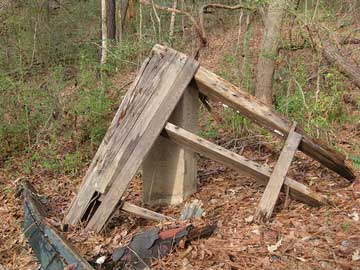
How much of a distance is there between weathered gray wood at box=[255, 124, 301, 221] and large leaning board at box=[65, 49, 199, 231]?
1.04m

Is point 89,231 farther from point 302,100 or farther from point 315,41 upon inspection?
point 315,41

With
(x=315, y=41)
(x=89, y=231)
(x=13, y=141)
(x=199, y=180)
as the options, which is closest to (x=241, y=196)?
(x=199, y=180)

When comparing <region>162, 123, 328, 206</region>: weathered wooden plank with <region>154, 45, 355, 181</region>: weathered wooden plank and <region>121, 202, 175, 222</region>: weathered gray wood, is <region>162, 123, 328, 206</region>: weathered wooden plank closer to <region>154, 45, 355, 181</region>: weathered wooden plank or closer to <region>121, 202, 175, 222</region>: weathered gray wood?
<region>154, 45, 355, 181</region>: weathered wooden plank

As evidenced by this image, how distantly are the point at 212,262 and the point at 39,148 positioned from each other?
4081 mm

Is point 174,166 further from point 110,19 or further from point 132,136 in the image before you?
point 110,19

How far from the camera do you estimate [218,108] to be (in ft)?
22.2

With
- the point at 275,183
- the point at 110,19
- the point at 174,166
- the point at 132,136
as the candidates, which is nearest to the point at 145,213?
the point at 174,166

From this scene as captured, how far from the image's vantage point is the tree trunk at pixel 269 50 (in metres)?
5.70

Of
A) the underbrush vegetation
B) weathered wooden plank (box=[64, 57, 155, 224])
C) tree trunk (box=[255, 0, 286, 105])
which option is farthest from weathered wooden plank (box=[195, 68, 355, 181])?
tree trunk (box=[255, 0, 286, 105])

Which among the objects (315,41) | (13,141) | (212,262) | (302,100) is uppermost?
(315,41)

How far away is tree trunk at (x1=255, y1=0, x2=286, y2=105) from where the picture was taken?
5.70m

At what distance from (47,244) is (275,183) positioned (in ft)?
6.27

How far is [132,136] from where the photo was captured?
3.71 metres

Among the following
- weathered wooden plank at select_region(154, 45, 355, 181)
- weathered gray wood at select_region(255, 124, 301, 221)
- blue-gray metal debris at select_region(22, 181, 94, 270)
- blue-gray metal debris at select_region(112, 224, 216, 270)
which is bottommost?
blue-gray metal debris at select_region(22, 181, 94, 270)
